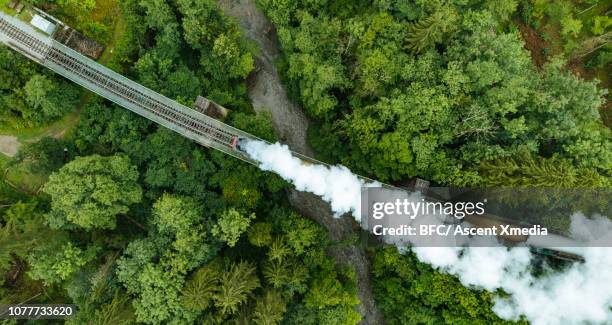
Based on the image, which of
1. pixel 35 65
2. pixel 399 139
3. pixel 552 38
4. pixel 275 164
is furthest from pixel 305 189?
pixel 552 38

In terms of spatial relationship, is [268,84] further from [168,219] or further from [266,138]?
[168,219]

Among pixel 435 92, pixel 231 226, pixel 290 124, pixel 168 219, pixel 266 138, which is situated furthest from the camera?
pixel 290 124

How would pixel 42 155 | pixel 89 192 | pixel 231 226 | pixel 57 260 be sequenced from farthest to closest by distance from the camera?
pixel 42 155 → pixel 231 226 → pixel 57 260 → pixel 89 192

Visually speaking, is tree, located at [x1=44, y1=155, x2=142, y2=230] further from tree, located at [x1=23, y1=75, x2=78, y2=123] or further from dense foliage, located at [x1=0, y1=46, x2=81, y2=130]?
dense foliage, located at [x1=0, y1=46, x2=81, y2=130]

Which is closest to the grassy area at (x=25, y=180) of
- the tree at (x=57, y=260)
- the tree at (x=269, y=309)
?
the tree at (x=57, y=260)

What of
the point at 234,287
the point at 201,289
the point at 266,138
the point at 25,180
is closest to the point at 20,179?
the point at 25,180

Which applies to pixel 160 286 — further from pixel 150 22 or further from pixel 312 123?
pixel 150 22

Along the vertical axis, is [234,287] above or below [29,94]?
below
